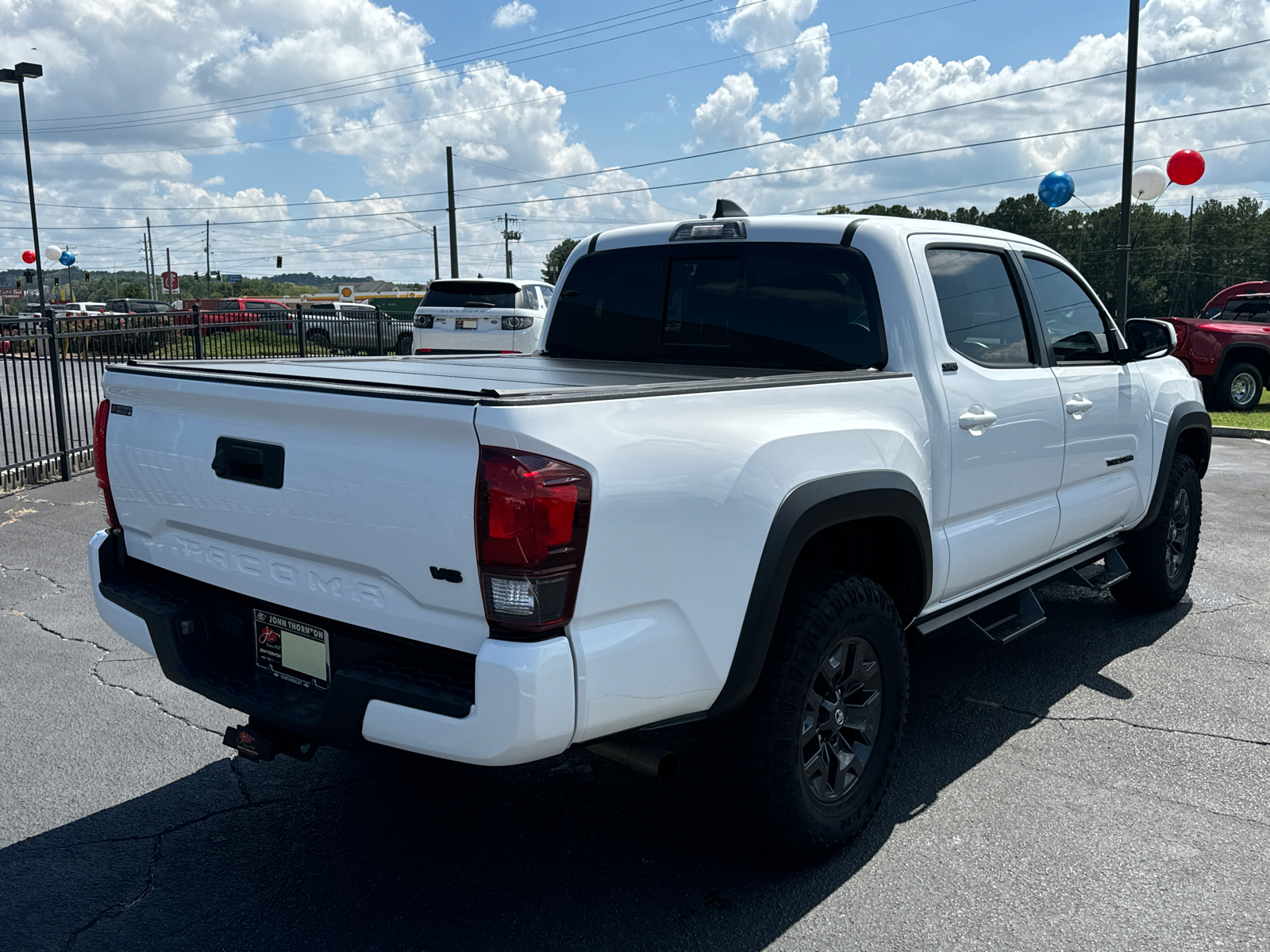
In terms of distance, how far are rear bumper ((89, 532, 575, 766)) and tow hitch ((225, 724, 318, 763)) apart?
0.37ft

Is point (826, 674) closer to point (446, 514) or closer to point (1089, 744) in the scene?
point (446, 514)

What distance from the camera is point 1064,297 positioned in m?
4.78

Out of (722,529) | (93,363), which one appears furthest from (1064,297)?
(93,363)

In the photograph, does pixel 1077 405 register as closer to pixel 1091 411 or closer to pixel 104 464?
pixel 1091 411

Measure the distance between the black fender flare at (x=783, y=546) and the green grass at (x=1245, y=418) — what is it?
43.3 ft

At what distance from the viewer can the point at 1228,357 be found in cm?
1622

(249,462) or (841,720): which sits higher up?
(249,462)

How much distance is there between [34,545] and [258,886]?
5.43m

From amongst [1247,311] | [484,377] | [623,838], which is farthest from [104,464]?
[1247,311]

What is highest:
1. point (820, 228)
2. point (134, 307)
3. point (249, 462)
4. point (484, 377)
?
point (134, 307)

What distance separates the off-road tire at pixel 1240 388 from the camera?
16.3 m

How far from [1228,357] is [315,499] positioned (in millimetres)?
17051

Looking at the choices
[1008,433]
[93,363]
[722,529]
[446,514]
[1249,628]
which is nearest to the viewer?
[446,514]

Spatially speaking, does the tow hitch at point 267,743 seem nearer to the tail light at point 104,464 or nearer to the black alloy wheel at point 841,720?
the tail light at point 104,464
